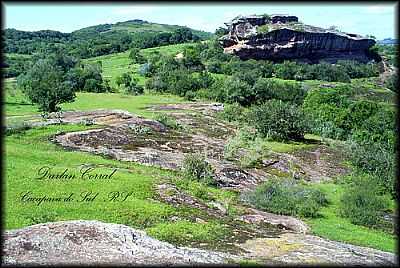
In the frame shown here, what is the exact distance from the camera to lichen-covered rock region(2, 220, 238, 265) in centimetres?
1541

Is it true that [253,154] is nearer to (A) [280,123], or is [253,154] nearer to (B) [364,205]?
(A) [280,123]

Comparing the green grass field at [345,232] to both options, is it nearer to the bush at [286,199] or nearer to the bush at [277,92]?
the bush at [286,199]

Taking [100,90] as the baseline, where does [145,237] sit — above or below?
above

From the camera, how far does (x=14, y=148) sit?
3011 cm

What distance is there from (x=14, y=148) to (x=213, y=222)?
1448 cm

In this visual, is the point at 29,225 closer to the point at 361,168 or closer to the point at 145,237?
the point at 145,237

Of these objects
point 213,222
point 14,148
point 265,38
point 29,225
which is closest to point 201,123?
point 14,148

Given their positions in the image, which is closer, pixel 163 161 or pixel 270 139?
pixel 163 161

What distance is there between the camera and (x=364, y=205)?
92.4 ft

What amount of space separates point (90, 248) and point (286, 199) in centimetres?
1375

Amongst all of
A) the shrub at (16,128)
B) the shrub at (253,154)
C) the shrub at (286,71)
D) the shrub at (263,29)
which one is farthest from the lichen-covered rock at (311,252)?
the shrub at (263,29)

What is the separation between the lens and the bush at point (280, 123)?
153ft

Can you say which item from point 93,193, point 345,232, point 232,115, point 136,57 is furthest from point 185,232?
point 136,57

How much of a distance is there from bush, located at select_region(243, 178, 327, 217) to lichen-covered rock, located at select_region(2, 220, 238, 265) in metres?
9.88
